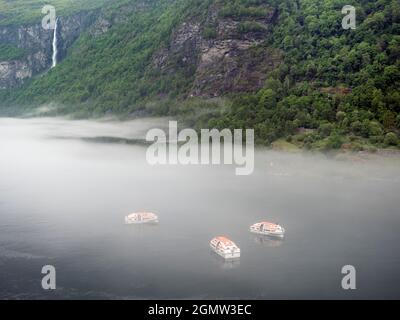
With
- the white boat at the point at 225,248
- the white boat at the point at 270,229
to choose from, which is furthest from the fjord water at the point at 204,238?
the white boat at the point at 270,229

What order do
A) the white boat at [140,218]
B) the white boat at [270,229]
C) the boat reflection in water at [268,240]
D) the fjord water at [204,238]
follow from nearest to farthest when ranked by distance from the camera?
the fjord water at [204,238] < the boat reflection in water at [268,240] < the white boat at [270,229] < the white boat at [140,218]

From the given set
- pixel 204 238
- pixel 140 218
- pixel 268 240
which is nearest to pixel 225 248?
pixel 204 238

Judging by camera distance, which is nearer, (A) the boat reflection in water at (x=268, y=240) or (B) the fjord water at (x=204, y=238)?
(B) the fjord water at (x=204, y=238)

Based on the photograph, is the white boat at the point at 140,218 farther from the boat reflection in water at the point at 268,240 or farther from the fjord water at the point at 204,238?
the boat reflection in water at the point at 268,240

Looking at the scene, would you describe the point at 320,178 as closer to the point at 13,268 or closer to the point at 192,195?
the point at 192,195

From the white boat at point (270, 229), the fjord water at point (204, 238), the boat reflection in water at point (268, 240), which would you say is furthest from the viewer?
the white boat at point (270, 229)

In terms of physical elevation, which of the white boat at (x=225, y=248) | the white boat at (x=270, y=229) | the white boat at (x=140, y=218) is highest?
the white boat at (x=140, y=218)

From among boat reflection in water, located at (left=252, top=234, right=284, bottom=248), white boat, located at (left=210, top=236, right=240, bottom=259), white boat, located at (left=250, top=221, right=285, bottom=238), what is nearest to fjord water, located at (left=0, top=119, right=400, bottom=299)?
boat reflection in water, located at (left=252, top=234, right=284, bottom=248)
